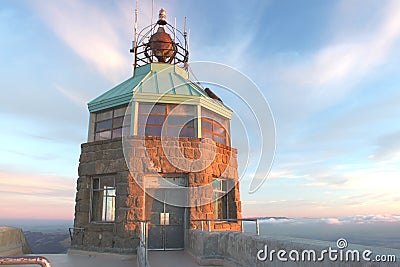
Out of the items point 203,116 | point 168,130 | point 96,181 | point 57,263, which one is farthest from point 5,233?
point 203,116

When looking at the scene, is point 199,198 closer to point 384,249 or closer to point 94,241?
point 94,241

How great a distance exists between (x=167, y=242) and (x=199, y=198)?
6.10 feet

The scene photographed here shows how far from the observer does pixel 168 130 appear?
39.9 feet

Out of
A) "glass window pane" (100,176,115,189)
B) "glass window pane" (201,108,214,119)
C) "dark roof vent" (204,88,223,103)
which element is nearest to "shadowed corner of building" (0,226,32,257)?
"glass window pane" (100,176,115,189)

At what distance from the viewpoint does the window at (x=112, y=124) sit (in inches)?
481

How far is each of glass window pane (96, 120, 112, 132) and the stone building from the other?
4 cm

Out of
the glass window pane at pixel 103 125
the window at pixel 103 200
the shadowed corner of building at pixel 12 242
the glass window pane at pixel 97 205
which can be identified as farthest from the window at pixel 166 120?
the shadowed corner of building at pixel 12 242

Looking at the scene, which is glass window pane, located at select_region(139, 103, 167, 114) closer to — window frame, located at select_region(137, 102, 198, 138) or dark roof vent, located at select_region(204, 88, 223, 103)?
window frame, located at select_region(137, 102, 198, 138)

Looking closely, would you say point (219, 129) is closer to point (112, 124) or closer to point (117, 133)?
point (117, 133)

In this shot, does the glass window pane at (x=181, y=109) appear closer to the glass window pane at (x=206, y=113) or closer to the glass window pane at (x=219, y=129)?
the glass window pane at (x=206, y=113)

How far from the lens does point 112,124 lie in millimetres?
12641

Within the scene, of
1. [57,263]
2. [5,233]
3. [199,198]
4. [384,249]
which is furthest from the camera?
[199,198]

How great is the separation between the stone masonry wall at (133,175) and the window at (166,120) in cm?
33

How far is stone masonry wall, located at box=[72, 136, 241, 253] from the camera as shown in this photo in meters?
11.2
